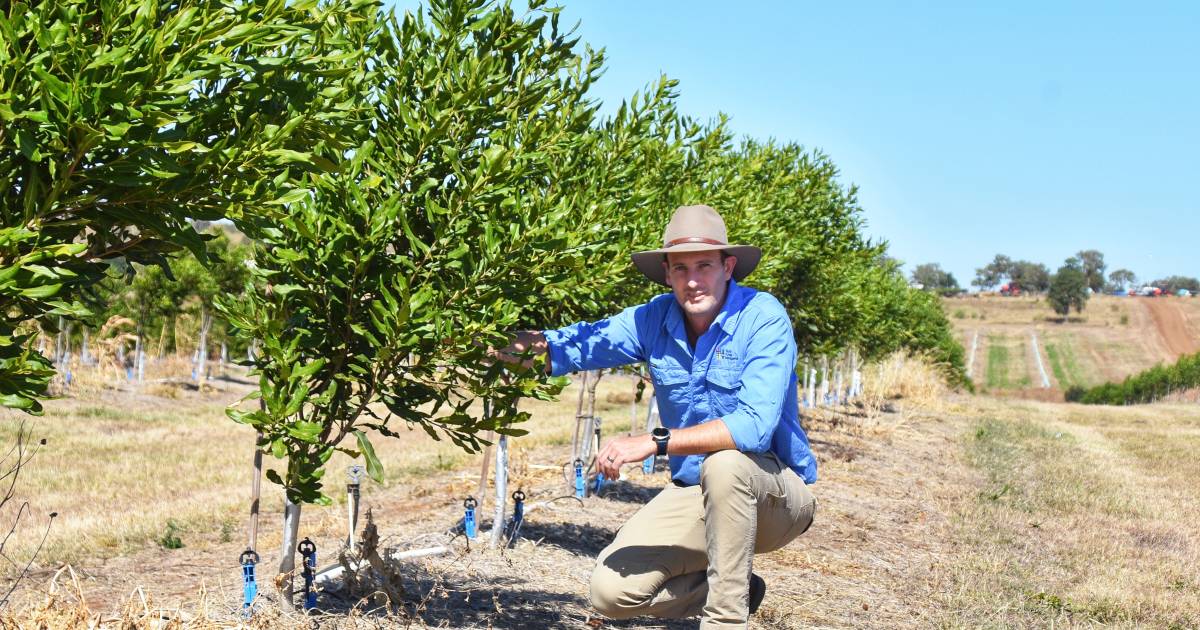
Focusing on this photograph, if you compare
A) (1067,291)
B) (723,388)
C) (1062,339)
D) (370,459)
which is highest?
(1067,291)

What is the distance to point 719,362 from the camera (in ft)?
16.2

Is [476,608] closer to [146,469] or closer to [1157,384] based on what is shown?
[146,469]

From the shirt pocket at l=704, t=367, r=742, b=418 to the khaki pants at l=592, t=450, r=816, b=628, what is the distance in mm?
242

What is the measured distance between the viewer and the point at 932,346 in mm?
54062

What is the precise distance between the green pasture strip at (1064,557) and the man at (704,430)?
2.14 metres

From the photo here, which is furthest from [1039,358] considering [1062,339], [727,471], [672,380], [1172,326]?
[727,471]

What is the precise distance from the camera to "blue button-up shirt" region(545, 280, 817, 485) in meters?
→ 4.71

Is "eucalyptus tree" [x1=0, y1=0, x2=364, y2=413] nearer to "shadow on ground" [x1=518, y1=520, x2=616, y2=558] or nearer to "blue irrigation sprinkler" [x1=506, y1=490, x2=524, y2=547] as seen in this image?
"blue irrigation sprinkler" [x1=506, y1=490, x2=524, y2=547]

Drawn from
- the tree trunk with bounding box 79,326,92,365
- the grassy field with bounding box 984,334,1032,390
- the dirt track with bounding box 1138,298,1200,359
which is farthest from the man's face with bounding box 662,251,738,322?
the dirt track with bounding box 1138,298,1200,359

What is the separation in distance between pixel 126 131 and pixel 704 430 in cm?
268

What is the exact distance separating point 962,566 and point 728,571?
438 centimetres

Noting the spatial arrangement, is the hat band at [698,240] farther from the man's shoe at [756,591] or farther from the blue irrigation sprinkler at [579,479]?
the blue irrigation sprinkler at [579,479]

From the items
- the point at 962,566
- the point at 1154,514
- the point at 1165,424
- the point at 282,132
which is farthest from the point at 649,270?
the point at 1165,424

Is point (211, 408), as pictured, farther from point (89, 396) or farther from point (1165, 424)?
point (1165, 424)
